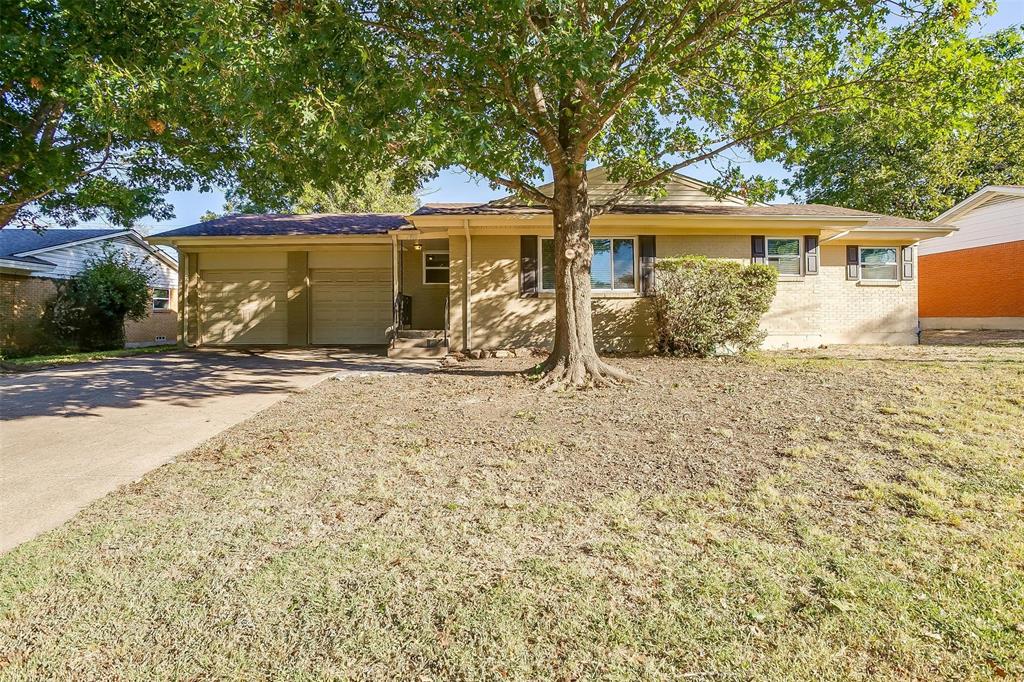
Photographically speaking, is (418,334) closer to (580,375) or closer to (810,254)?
(580,375)

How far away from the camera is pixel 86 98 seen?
655cm

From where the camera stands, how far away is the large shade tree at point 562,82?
5.36 meters

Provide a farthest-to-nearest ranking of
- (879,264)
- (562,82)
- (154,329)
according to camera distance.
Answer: (154,329) < (879,264) < (562,82)

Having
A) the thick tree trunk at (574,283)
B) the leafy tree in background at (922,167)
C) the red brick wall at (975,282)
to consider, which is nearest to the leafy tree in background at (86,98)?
the thick tree trunk at (574,283)

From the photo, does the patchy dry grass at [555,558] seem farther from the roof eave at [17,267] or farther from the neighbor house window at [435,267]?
the roof eave at [17,267]

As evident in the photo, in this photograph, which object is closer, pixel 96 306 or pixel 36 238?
pixel 96 306

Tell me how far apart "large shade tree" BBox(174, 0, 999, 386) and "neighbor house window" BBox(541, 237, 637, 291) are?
215cm

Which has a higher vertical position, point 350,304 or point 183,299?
point 183,299

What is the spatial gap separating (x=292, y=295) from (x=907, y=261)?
16468 mm

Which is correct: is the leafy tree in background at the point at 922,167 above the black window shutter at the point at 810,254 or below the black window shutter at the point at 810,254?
above

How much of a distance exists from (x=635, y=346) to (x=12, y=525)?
10.3 metres

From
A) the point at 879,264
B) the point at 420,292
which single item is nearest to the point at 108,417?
the point at 420,292

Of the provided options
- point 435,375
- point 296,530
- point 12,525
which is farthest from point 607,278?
point 12,525

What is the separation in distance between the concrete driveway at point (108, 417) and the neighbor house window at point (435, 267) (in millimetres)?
3741
